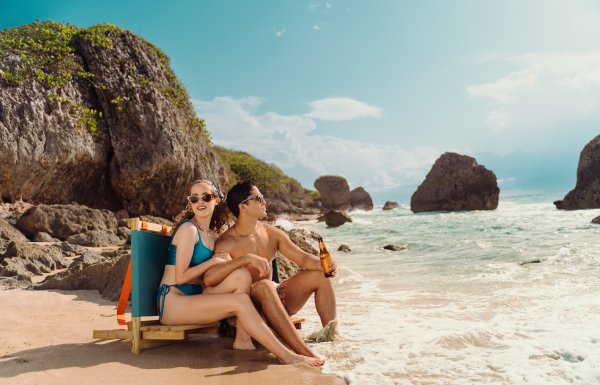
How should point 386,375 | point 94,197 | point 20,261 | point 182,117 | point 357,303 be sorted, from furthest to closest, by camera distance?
point 182,117 < point 94,197 < point 20,261 < point 357,303 < point 386,375

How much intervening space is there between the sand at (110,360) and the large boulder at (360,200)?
204 feet

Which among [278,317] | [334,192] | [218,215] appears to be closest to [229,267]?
[278,317]

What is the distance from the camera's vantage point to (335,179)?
217 ft

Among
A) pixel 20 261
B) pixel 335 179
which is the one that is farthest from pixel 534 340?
pixel 335 179

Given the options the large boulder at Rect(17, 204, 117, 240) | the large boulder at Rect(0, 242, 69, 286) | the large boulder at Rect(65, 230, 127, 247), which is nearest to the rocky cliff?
the large boulder at Rect(17, 204, 117, 240)

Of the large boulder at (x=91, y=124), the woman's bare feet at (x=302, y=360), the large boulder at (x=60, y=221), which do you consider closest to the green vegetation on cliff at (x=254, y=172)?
the large boulder at (x=91, y=124)

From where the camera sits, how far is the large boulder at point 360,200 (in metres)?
66.6

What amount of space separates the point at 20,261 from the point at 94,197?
33.2ft

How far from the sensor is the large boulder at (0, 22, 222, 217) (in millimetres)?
14805

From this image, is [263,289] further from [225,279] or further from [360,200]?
[360,200]

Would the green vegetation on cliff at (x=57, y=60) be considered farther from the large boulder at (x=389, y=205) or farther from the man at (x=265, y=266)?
the large boulder at (x=389, y=205)

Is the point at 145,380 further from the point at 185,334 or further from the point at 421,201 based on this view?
the point at 421,201

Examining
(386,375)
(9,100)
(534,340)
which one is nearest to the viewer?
(386,375)

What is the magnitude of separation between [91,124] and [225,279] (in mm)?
14520
